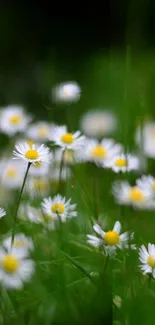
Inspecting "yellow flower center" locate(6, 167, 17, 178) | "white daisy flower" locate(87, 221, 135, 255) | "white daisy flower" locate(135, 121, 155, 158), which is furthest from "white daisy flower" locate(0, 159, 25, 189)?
"white daisy flower" locate(87, 221, 135, 255)

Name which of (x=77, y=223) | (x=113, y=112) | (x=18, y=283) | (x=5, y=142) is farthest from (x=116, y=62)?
(x=18, y=283)

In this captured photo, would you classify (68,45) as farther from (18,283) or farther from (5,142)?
(18,283)

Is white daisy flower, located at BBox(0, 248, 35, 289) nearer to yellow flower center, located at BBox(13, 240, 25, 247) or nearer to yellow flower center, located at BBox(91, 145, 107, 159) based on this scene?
yellow flower center, located at BBox(13, 240, 25, 247)

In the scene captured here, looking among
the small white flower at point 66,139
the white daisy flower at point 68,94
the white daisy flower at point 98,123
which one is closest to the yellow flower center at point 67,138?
the small white flower at point 66,139

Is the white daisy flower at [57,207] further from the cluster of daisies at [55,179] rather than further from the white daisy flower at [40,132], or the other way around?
the white daisy flower at [40,132]

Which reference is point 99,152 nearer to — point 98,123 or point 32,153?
point 32,153

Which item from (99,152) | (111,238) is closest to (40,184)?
(99,152)
